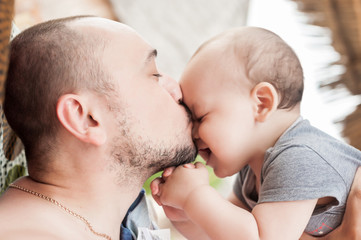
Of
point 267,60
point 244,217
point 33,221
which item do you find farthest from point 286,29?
point 33,221

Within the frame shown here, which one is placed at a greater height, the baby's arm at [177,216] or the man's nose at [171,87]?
the man's nose at [171,87]

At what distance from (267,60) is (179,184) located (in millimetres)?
438

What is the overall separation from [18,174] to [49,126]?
1.14 feet

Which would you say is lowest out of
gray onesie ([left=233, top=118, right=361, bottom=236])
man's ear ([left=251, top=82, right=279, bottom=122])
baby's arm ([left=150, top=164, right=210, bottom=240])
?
baby's arm ([left=150, top=164, right=210, bottom=240])

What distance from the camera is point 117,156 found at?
114cm

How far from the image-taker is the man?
1059 mm

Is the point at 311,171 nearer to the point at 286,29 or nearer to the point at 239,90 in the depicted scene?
the point at 239,90

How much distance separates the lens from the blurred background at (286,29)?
1.86 metres

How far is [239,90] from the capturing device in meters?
1.22

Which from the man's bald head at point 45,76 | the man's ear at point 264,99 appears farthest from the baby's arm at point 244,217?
the man's bald head at point 45,76

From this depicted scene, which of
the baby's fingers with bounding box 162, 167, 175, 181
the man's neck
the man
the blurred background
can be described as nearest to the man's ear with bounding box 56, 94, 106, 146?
the man

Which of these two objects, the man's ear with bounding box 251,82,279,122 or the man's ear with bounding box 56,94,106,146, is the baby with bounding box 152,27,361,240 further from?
the man's ear with bounding box 56,94,106,146

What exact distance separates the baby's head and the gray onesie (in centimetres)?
10

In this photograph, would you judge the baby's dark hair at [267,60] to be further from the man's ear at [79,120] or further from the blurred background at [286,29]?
the blurred background at [286,29]
